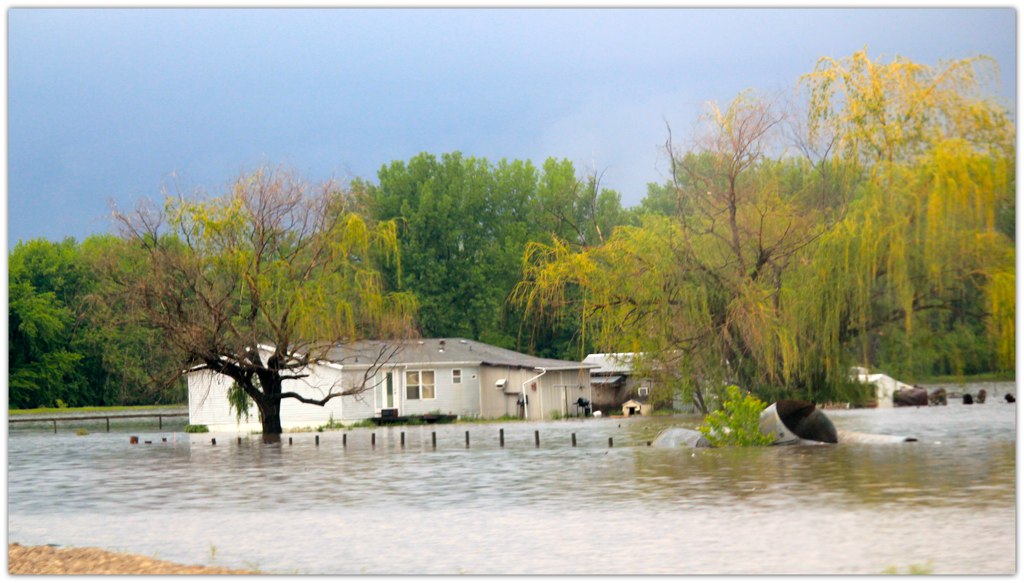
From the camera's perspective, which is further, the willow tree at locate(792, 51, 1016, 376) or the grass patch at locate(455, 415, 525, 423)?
the grass patch at locate(455, 415, 525, 423)

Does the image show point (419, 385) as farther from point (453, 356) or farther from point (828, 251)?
point (828, 251)

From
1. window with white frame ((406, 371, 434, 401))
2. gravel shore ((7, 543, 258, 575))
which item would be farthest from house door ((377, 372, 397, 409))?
gravel shore ((7, 543, 258, 575))

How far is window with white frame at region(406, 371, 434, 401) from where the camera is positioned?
44312 millimetres

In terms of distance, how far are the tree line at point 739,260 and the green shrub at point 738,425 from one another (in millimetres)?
1069

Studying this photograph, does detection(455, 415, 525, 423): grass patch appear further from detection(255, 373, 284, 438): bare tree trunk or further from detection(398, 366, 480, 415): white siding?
detection(255, 373, 284, 438): bare tree trunk

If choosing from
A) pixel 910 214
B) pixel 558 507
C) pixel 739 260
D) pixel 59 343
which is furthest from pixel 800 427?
pixel 59 343

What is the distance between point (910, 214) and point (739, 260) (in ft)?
20.6

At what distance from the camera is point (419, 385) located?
44406 mm

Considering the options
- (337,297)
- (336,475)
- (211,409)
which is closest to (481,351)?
(211,409)

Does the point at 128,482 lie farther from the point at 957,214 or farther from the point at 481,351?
the point at 481,351

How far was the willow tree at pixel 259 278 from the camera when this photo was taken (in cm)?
3422


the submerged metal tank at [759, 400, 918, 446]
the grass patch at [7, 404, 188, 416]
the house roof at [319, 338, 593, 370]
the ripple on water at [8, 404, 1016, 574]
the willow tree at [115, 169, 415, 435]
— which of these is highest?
the willow tree at [115, 169, 415, 435]

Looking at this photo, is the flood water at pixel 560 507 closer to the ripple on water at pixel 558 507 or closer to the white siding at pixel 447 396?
the ripple on water at pixel 558 507

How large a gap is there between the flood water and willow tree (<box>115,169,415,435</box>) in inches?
268
